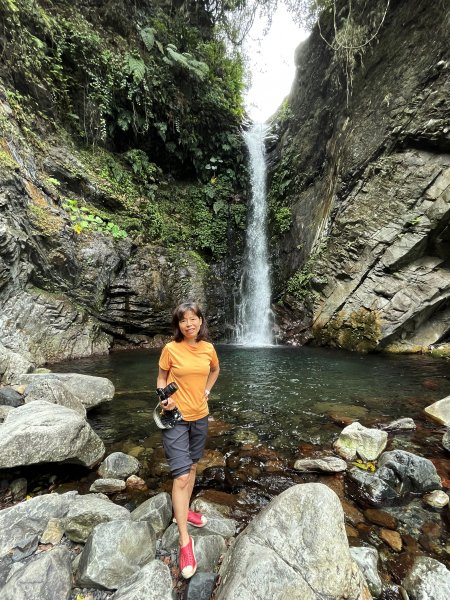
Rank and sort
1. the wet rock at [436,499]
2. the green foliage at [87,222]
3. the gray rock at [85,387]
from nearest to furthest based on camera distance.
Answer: the wet rock at [436,499] → the gray rock at [85,387] → the green foliage at [87,222]

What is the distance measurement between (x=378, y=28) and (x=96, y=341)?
47.2 feet

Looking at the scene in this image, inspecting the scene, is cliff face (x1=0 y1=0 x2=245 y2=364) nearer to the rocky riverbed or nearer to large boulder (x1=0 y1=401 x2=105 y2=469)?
large boulder (x1=0 y1=401 x2=105 y2=469)

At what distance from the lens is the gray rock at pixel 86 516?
2289 millimetres

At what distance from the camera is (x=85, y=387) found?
17.4 ft

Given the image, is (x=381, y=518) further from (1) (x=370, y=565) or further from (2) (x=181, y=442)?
(2) (x=181, y=442)

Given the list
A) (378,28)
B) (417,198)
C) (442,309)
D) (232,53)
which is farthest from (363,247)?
(232,53)

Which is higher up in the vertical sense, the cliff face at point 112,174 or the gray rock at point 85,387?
the cliff face at point 112,174

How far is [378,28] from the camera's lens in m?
10.9

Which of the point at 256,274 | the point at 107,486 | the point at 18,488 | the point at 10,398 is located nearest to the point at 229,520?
the point at 107,486

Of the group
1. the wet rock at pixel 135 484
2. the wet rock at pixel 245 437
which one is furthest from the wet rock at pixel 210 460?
the wet rock at pixel 135 484

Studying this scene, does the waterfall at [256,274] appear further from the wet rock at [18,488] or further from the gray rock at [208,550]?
the gray rock at [208,550]

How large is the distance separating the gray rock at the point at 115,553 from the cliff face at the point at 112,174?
6.50m

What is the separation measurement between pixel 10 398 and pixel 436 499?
5176 mm

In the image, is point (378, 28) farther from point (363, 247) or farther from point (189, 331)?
point (189, 331)
